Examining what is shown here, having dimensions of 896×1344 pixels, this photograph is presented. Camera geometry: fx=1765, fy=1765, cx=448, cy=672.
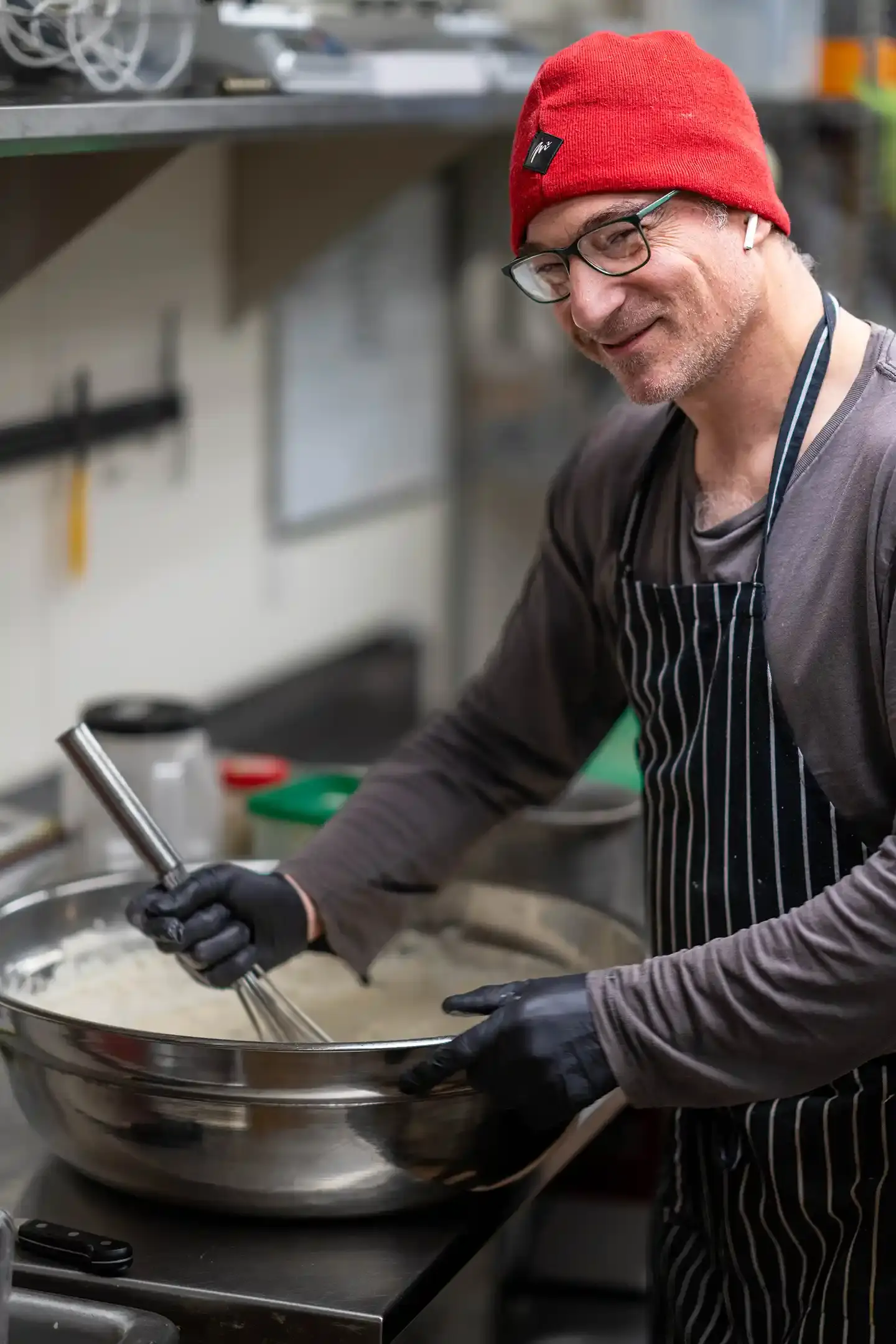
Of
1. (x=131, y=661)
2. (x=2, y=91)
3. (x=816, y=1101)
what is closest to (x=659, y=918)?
(x=816, y=1101)

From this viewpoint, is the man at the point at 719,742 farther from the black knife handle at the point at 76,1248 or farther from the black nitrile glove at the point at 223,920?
the black knife handle at the point at 76,1248

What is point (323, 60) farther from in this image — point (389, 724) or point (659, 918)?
point (389, 724)

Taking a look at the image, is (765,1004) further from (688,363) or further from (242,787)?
(242,787)

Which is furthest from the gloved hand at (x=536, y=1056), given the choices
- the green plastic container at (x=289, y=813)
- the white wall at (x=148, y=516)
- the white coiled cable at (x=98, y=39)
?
the white wall at (x=148, y=516)

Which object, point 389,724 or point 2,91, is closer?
point 2,91

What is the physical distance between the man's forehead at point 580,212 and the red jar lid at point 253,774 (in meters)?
0.90

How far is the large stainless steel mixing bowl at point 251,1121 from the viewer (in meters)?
1.11

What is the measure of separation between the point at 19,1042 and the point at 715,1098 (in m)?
0.46

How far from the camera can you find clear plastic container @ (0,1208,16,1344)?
0.93 meters

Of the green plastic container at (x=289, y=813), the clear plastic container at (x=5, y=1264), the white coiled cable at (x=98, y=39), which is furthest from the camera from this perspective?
the green plastic container at (x=289, y=813)

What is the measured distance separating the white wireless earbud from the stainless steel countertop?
433 millimetres

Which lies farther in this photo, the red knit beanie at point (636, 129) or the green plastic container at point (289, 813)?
the green plastic container at point (289, 813)

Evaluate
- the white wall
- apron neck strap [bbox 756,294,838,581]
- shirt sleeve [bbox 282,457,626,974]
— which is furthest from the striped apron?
the white wall

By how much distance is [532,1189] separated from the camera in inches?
50.4
